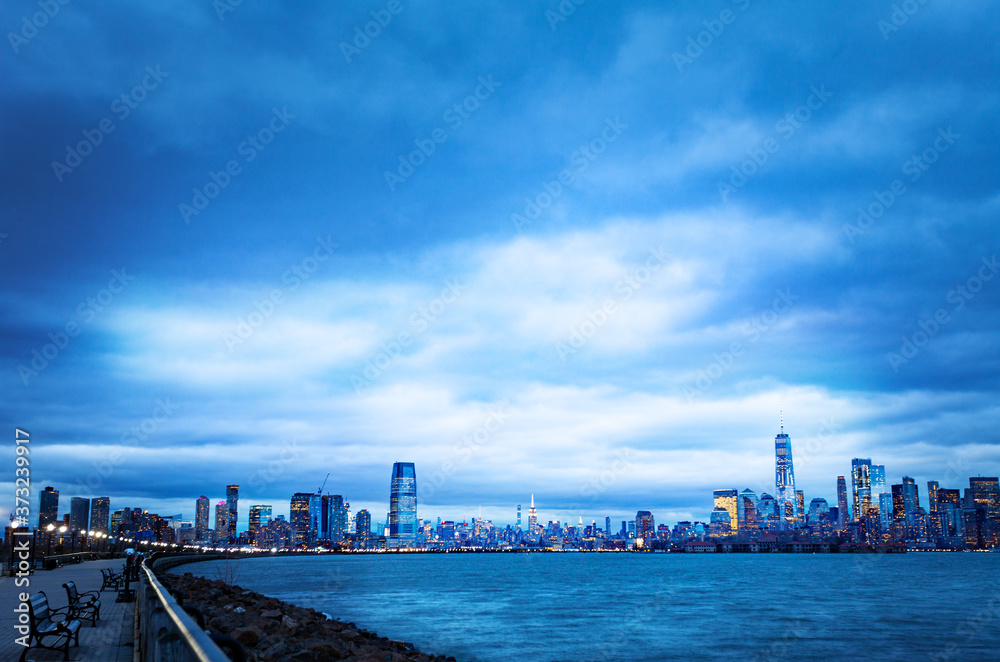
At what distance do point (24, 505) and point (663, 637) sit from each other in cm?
3285

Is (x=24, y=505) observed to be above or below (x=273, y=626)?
above

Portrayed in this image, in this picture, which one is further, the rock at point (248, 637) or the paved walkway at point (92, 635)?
the rock at point (248, 637)

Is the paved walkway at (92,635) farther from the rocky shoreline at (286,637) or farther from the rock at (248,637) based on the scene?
the rock at (248,637)

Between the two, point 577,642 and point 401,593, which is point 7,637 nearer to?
point 577,642

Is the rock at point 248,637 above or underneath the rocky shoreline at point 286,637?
above

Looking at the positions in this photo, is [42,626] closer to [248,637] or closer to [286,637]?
[248,637]

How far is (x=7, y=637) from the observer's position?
14.9m

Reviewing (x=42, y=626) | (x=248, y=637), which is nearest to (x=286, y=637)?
(x=248, y=637)

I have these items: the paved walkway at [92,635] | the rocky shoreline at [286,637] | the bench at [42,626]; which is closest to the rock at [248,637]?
the rocky shoreline at [286,637]

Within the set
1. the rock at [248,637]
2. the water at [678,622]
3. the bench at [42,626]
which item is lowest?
the water at [678,622]

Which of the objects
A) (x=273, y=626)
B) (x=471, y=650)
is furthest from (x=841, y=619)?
(x=273, y=626)

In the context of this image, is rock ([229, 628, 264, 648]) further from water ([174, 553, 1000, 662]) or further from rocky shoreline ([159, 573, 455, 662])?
water ([174, 553, 1000, 662])

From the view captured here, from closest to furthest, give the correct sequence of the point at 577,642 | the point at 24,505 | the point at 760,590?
the point at 24,505 < the point at 577,642 < the point at 760,590

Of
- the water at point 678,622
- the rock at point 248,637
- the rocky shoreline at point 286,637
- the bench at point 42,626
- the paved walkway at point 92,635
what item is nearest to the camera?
the bench at point 42,626
